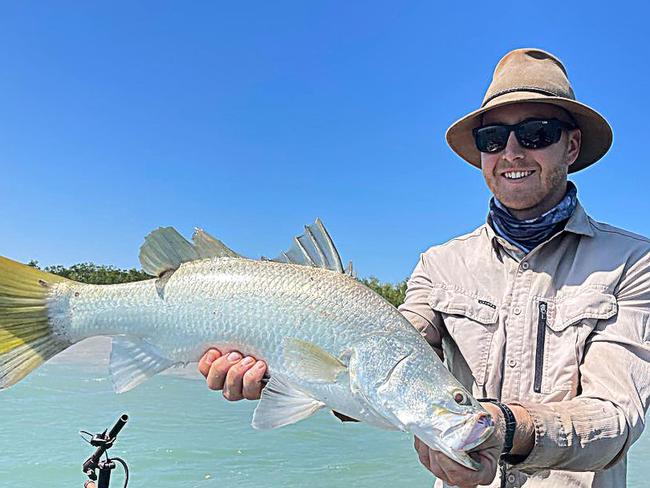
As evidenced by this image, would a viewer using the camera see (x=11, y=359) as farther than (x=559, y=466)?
Yes

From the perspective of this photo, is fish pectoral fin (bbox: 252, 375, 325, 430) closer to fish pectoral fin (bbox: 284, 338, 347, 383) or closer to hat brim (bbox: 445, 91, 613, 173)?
fish pectoral fin (bbox: 284, 338, 347, 383)

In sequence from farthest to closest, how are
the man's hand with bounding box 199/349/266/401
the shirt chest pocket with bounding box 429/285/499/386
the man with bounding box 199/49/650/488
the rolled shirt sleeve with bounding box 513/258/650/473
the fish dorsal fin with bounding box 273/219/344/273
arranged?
1. the shirt chest pocket with bounding box 429/285/499/386
2. the fish dorsal fin with bounding box 273/219/344/273
3. the man's hand with bounding box 199/349/266/401
4. the man with bounding box 199/49/650/488
5. the rolled shirt sleeve with bounding box 513/258/650/473

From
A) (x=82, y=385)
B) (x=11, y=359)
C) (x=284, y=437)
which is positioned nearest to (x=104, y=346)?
(x=82, y=385)

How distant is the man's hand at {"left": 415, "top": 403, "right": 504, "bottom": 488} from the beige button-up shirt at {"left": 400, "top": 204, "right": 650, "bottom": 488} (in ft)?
0.71

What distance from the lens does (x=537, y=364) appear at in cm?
266

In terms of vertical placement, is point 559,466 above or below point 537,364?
below

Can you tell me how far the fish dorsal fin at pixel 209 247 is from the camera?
2.61 m

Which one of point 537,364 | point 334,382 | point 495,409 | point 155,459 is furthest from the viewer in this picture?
point 155,459

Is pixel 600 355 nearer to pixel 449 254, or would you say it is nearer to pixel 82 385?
pixel 449 254

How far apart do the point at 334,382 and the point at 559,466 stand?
0.81 meters

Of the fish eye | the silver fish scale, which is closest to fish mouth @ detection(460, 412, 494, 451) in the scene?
the fish eye

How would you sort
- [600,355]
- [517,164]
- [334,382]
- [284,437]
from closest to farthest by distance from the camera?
1. [334,382]
2. [600,355]
3. [517,164]
4. [284,437]

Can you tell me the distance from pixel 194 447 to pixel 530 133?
10020 mm

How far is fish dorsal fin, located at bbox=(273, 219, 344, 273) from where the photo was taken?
2.52 m
